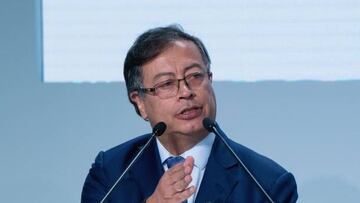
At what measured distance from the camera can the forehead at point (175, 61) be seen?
183cm

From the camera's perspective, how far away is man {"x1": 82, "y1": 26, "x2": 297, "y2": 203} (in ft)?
5.97

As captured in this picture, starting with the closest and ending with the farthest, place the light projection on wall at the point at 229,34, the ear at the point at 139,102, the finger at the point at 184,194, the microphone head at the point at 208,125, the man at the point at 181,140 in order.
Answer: the finger at the point at 184,194, the microphone head at the point at 208,125, the man at the point at 181,140, the ear at the point at 139,102, the light projection on wall at the point at 229,34

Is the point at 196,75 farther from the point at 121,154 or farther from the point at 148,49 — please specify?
the point at 121,154

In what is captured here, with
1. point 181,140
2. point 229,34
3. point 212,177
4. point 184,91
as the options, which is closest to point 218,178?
point 212,177

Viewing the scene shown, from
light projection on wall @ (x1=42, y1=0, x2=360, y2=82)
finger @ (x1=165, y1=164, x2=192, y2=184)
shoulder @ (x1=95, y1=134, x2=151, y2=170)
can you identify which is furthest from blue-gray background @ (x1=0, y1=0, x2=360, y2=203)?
finger @ (x1=165, y1=164, x2=192, y2=184)

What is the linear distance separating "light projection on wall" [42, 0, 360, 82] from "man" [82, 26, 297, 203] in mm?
360

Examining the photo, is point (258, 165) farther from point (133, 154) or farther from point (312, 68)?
point (312, 68)

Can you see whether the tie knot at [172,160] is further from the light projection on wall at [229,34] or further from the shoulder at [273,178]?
the light projection on wall at [229,34]

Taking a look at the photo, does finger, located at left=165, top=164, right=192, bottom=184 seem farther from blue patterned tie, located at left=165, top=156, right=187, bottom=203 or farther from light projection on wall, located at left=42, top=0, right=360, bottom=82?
light projection on wall, located at left=42, top=0, right=360, bottom=82

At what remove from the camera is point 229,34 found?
2.29 m

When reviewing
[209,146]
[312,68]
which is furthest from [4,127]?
[312,68]

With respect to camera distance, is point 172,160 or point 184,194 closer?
point 184,194

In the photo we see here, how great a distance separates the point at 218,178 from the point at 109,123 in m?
0.58

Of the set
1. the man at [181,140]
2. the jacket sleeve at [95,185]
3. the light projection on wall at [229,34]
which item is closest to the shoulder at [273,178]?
the man at [181,140]
